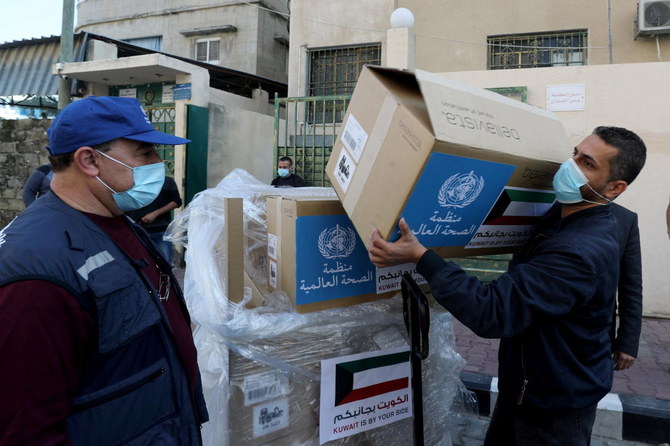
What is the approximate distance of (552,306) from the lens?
162cm

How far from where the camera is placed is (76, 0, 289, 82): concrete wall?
42.8 ft

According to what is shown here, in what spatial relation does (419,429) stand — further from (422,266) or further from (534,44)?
(534,44)

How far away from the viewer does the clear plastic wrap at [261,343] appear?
1838mm

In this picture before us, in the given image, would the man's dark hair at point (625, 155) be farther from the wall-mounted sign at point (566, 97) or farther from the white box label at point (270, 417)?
the wall-mounted sign at point (566, 97)

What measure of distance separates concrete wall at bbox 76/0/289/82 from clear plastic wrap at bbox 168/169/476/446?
1177cm

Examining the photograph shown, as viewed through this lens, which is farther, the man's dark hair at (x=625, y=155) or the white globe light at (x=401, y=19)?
the white globe light at (x=401, y=19)

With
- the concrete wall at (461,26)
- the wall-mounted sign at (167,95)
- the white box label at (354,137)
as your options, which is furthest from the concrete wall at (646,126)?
A: the wall-mounted sign at (167,95)

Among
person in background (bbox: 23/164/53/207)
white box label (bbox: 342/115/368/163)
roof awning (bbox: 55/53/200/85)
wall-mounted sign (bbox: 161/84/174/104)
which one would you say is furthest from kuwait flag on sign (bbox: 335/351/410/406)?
wall-mounted sign (bbox: 161/84/174/104)

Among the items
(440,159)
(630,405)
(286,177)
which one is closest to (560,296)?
(440,159)

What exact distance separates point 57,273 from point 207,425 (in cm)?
101

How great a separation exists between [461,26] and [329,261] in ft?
24.4

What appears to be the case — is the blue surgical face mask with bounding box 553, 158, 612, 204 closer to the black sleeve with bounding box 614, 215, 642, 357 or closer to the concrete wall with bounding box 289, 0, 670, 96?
the black sleeve with bounding box 614, 215, 642, 357

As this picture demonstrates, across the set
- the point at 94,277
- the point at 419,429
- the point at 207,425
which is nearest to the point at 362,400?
the point at 419,429

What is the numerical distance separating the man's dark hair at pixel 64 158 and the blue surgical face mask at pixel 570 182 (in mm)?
1442
